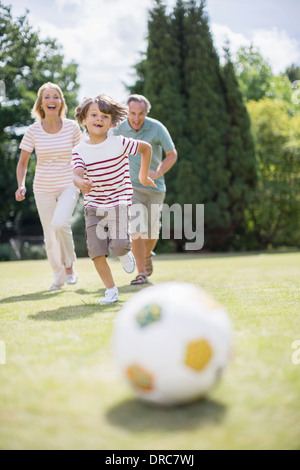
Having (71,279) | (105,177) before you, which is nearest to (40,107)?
(105,177)

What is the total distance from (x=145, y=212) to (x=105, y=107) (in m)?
2.23

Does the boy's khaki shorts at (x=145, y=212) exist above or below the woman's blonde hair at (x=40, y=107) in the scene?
below

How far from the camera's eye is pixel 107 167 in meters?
5.17

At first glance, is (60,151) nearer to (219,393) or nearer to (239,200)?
(219,393)

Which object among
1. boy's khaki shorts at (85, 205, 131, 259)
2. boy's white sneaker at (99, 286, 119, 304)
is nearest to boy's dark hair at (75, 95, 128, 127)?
boy's khaki shorts at (85, 205, 131, 259)

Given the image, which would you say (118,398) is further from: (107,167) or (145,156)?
(145,156)

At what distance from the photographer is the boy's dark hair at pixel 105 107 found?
502 cm

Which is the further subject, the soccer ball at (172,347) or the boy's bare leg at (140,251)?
the boy's bare leg at (140,251)

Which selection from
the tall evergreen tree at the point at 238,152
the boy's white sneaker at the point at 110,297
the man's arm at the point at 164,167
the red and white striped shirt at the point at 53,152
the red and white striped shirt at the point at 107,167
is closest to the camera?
the boy's white sneaker at the point at 110,297

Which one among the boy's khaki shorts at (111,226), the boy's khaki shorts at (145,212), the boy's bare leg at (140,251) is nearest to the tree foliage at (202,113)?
the boy's khaki shorts at (145,212)

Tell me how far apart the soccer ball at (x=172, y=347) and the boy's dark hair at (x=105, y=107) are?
3109mm

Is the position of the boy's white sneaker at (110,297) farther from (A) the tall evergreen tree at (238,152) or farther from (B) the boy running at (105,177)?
(A) the tall evergreen tree at (238,152)

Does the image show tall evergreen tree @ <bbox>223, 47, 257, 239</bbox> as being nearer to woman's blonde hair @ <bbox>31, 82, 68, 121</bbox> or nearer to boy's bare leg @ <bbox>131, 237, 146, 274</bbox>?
boy's bare leg @ <bbox>131, 237, 146, 274</bbox>

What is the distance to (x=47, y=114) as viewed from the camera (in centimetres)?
644
